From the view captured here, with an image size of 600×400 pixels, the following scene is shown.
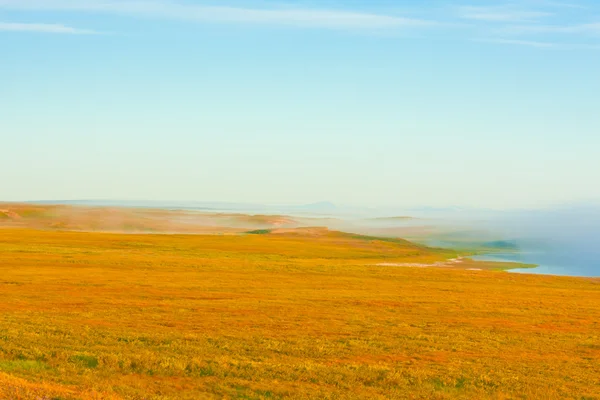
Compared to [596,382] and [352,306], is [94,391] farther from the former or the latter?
[352,306]

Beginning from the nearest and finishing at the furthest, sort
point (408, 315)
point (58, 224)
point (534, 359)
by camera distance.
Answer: point (534, 359) → point (408, 315) → point (58, 224)

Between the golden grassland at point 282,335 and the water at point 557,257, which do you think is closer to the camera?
the golden grassland at point 282,335

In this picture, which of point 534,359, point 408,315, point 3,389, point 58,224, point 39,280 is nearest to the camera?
point 3,389

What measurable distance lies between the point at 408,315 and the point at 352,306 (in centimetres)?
452

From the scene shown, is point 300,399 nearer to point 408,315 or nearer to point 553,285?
point 408,315

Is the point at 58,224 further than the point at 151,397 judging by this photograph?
Yes

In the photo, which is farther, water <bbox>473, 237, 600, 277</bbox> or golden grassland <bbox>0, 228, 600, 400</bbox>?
water <bbox>473, 237, 600, 277</bbox>

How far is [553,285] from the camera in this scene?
69.7 metres

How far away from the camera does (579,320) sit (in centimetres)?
4353

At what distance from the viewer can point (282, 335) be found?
111ft

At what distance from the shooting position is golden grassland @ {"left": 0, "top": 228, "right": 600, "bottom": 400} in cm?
2472

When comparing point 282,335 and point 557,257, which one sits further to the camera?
point 557,257

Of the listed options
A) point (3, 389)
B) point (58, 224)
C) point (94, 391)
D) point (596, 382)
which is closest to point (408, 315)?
point (596, 382)

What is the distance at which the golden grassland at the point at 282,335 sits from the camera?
24719 millimetres
